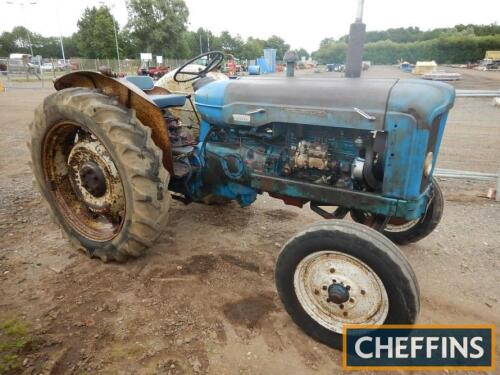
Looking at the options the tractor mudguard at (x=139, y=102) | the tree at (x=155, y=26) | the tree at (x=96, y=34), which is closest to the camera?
the tractor mudguard at (x=139, y=102)

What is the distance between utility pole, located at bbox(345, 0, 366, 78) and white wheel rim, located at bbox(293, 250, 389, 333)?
1.31 metres

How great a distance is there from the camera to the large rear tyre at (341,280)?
188 centimetres

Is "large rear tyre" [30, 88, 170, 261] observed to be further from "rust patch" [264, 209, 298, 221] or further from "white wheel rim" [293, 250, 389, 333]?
"rust patch" [264, 209, 298, 221]

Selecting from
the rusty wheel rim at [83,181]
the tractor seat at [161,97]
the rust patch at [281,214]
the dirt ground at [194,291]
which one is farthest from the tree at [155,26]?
the rusty wheel rim at [83,181]

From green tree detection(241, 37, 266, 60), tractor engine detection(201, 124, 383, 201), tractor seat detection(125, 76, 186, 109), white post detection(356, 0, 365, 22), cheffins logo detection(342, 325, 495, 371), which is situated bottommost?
cheffins logo detection(342, 325, 495, 371)

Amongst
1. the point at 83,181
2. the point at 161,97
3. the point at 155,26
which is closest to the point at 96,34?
the point at 155,26

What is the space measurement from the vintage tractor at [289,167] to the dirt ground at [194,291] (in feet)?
0.74

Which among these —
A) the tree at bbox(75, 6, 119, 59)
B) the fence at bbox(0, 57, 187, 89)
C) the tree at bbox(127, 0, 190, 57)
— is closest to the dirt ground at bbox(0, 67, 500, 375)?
the fence at bbox(0, 57, 187, 89)

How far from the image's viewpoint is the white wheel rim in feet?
6.51

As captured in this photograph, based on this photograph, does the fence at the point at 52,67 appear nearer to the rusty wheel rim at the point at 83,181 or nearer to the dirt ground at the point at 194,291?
the rusty wheel rim at the point at 83,181

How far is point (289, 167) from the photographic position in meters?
2.60

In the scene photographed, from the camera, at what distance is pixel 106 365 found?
78.0 inches

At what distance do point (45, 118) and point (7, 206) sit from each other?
1.69 metres

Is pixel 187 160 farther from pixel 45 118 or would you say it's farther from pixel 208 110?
pixel 45 118
